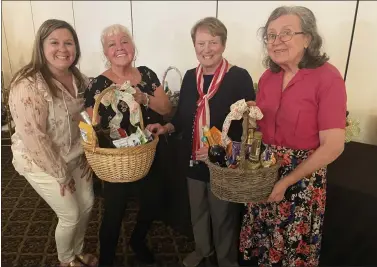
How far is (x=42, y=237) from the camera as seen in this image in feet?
7.48

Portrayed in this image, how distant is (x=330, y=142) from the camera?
1.20 metres

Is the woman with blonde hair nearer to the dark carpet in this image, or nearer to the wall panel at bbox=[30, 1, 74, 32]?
the dark carpet

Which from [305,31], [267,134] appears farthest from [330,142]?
[305,31]

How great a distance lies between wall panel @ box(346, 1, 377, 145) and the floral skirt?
1.01 m

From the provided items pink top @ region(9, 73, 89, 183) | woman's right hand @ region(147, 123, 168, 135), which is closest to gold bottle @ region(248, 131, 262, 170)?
woman's right hand @ region(147, 123, 168, 135)

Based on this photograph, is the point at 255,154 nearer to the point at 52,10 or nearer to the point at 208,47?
the point at 208,47

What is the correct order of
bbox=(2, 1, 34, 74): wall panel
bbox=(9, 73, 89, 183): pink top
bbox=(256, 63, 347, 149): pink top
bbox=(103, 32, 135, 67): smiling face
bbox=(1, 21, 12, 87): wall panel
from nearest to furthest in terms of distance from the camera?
bbox=(256, 63, 347, 149): pink top < bbox=(9, 73, 89, 183): pink top < bbox=(103, 32, 135, 67): smiling face < bbox=(2, 1, 34, 74): wall panel < bbox=(1, 21, 12, 87): wall panel

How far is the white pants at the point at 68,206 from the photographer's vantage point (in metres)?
1.62

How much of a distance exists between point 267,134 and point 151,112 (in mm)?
655

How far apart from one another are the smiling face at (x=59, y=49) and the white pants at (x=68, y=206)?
549 millimetres

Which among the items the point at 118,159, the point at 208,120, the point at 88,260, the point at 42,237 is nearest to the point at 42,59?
the point at 118,159

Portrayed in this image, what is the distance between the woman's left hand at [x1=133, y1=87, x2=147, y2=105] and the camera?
1.63 meters

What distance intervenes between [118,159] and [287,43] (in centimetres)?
86

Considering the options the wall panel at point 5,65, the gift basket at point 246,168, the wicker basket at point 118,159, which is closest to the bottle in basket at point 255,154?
the gift basket at point 246,168
